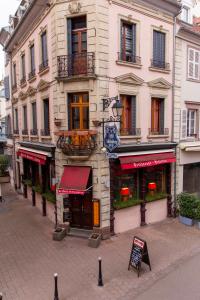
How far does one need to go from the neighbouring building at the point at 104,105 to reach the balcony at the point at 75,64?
0.04m

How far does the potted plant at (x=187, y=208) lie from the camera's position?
12.4 meters

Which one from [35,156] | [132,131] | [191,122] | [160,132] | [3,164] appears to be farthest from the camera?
[3,164]

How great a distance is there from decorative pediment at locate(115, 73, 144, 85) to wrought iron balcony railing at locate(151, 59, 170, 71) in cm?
119

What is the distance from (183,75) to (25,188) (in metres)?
12.6

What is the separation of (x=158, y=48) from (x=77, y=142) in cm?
632

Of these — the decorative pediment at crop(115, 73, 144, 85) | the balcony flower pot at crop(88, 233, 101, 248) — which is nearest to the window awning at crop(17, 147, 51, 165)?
the balcony flower pot at crop(88, 233, 101, 248)

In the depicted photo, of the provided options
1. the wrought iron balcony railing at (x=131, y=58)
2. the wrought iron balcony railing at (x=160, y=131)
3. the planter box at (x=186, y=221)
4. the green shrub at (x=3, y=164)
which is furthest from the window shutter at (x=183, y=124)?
the green shrub at (x=3, y=164)

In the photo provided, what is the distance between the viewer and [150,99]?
12203 mm

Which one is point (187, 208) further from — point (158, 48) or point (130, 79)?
point (158, 48)

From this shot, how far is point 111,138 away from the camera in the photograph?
392 inches

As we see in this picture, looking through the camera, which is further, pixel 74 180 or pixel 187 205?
pixel 187 205

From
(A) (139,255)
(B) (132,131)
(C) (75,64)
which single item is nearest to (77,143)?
(B) (132,131)

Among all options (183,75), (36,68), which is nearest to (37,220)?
(36,68)

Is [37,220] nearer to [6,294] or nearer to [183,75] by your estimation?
[6,294]
